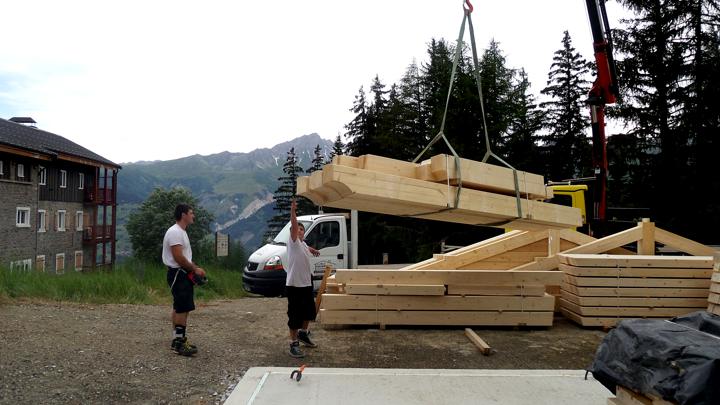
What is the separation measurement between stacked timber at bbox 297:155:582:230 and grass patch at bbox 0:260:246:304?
21.8 feet

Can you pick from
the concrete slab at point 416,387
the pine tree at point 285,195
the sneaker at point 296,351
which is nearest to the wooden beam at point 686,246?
the concrete slab at point 416,387

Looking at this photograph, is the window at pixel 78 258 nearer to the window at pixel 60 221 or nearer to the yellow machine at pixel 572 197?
the window at pixel 60 221

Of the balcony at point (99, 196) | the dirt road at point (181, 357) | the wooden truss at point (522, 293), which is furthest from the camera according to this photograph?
the balcony at point (99, 196)

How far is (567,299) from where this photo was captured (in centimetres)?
915

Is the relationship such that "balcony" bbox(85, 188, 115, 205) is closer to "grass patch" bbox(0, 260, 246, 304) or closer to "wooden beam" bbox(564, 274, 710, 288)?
"grass patch" bbox(0, 260, 246, 304)

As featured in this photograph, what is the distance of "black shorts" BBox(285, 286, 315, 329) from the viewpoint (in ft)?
22.1

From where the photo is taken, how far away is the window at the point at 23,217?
32.2m

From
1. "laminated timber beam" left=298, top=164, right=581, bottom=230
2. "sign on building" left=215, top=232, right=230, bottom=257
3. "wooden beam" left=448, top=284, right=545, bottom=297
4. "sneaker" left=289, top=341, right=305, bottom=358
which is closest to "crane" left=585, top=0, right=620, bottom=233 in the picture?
"wooden beam" left=448, top=284, right=545, bottom=297

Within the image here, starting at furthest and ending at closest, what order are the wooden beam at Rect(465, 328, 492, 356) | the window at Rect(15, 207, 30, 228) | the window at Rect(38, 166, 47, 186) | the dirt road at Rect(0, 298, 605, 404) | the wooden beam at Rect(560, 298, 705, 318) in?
1. the window at Rect(38, 166, 47, 186)
2. the window at Rect(15, 207, 30, 228)
3. the wooden beam at Rect(560, 298, 705, 318)
4. the wooden beam at Rect(465, 328, 492, 356)
5. the dirt road at Rect(0, 298, 605, 404)

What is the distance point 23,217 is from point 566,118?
1441 inches

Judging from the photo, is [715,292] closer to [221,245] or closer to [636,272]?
[636,272]

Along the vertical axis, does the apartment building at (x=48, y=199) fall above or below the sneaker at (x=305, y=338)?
above

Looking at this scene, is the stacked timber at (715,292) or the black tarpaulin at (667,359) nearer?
the black tarpaulin at (667,359)

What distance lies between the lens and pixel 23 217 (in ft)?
108
